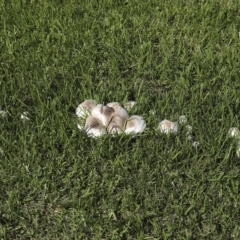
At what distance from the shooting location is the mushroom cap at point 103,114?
2648 millimetres

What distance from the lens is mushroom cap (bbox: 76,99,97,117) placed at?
2746 mm

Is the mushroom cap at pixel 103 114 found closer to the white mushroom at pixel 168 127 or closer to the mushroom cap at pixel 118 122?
the mushroom cap at pixel 118 122

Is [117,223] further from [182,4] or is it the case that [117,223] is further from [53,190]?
[182,4]

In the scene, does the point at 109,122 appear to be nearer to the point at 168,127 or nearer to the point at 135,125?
the point at 135,125

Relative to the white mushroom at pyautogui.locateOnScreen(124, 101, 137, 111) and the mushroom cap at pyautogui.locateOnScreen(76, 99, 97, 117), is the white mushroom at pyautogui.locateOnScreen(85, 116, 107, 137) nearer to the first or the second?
the mushroom cap at pyautogui.locateOnScreen(76, 99, 97, 117)

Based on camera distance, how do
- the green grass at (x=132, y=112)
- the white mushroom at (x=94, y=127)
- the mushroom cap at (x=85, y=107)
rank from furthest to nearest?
the mushroom cap at (x=85, y=107) → the white mushroom at (x=94, y=127) → the green grass at (x=132, y=112)

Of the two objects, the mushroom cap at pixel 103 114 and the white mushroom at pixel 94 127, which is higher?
the mushroom cap at pixel 103 114

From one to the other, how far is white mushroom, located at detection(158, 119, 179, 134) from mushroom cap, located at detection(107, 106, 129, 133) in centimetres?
19

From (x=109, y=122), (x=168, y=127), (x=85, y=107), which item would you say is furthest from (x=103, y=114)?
(x=168, y=127)

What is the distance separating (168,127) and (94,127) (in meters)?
0.39

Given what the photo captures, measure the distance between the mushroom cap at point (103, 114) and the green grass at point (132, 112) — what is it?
0.31 feet

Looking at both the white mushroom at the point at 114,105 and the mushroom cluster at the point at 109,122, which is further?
the white mushroom at the point at 114,105

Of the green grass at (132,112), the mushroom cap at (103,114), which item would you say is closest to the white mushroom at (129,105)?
the green grass at (132,112)

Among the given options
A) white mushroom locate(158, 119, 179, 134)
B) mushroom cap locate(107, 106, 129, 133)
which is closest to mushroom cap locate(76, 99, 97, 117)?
mushroom cap locate(107, 106, 129, 133)
